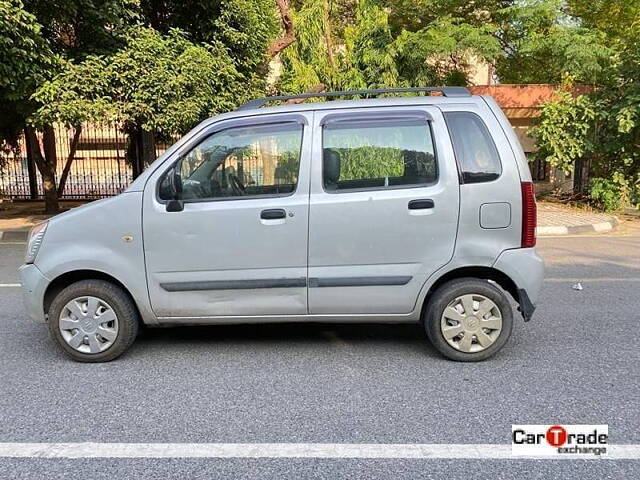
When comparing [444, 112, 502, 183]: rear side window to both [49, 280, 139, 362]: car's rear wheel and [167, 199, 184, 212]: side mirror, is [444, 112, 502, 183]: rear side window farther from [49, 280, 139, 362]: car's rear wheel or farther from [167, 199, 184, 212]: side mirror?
[49, 280, 139, 362]: car's rear wheel

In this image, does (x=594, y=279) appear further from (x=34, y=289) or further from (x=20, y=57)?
(x=20, y=57)

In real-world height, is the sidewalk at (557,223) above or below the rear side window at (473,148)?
below

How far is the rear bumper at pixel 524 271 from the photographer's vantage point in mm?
3926

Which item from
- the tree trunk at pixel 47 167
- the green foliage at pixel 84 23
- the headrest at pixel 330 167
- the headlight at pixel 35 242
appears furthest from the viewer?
the tree trunk at pixel 47 167

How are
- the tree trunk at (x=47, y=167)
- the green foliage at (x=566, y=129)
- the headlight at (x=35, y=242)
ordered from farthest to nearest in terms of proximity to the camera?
the tree trunk at (x=47, y=167)
the green foliage at (x=566, y=129)
the headlight at (x=35, y=242)

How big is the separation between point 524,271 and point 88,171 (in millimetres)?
17107

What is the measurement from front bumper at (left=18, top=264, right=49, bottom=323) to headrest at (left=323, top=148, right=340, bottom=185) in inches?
88.9

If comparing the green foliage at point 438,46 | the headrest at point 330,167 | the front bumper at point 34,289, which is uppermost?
the green foliage at point 438,46

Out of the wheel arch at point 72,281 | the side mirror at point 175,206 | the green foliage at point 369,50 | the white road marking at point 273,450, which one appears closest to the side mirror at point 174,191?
the side mirror at point 175,206

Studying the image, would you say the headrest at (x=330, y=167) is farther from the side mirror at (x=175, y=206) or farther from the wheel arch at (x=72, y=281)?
the wheel arch at (x=72, y=281)

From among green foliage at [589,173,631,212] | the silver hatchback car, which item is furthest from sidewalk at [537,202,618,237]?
the silver hatchback car

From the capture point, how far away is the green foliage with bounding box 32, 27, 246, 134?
9383mm

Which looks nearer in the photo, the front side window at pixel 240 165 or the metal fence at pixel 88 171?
the front side window at pixel 240 165

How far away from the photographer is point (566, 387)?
3.63 meters
